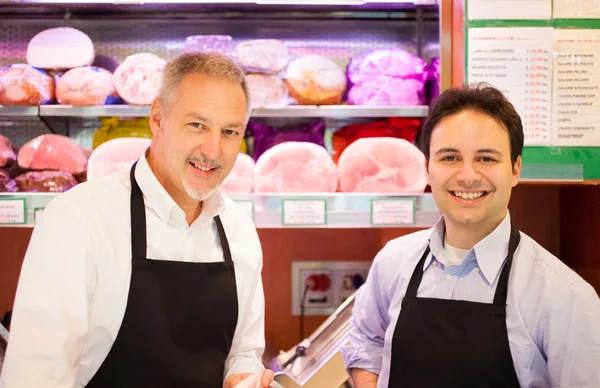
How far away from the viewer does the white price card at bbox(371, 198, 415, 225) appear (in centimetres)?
206

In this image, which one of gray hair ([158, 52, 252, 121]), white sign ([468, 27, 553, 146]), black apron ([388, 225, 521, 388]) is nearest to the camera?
black apron ([388, 225, 521, 388])

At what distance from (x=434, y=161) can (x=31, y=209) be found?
4.81 ft

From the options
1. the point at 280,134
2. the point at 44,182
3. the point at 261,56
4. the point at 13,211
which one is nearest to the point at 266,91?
the point at 261,56

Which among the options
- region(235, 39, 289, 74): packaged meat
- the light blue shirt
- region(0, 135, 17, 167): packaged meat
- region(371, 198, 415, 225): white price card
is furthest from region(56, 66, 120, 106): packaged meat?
the light blue shirt

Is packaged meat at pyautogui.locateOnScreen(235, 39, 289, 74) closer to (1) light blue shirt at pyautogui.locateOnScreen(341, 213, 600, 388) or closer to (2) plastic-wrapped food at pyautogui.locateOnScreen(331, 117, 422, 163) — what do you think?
(2) plastic-wrapped food at pyautogui.locateOnScreen(331, 117, 422, 163)

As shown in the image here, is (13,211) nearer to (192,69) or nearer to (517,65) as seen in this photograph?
(192,69)

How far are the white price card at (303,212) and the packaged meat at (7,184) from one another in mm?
1064

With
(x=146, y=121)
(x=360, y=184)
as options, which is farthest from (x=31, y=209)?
(x=360, y=184)

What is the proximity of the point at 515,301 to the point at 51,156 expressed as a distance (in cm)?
178

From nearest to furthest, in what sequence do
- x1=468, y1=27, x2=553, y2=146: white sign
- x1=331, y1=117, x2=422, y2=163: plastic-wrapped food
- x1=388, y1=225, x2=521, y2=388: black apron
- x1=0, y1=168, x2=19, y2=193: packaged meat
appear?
x1=388, y1=225, x2=521, y2=388: black apron
x1=468, y1=27, x2=553, y2=146: white sign
x1=0, y1=168, x2=19, y2=193: packaged meat
x1=331, y1=117, x2=422, y2=163: plastic-wrapped food

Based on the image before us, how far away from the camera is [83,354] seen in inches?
58.0

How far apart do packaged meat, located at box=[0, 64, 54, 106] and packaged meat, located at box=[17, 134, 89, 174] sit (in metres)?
0.16

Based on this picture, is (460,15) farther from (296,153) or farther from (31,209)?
(31,209)

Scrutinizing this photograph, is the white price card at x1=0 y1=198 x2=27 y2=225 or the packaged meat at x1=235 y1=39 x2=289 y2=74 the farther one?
the packaged meat at x1=235 y1=39 x2=289 y2=74
